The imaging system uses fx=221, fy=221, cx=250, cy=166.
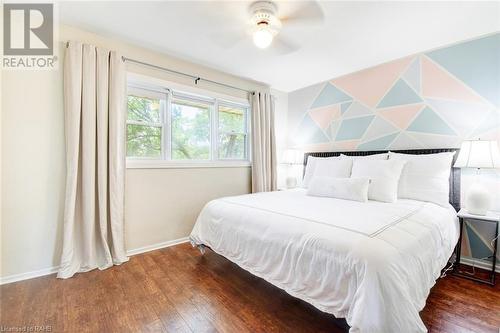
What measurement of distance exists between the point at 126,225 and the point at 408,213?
2786 mm

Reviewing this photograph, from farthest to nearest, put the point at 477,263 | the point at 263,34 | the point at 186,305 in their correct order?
the point at 477,263
the point at 263,34
the point at 186,305

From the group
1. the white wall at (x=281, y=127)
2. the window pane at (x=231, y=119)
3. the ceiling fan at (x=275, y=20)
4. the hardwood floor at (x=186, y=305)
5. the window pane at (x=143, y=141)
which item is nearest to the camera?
the hardwood floor at (x=186, y=305)

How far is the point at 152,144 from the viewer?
9.17ft

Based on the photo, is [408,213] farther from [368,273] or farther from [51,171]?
Answer: [51,171]

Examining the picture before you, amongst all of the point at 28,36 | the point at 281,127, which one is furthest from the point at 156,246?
the point at 281,127

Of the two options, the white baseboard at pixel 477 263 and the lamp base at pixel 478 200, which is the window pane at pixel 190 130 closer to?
the lamp base at pixel 478 200

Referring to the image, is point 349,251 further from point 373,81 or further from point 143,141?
point 373,81

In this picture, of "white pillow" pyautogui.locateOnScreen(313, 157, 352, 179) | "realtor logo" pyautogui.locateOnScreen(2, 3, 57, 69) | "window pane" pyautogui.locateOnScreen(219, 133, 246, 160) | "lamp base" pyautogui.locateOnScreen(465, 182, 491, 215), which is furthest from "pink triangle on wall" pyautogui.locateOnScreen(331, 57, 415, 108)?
"realtor logo" pyautogui.locateOnScreen(2, 3, 57, 69)

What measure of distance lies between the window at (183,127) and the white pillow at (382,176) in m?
1.89

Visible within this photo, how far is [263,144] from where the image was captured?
12.0 ft

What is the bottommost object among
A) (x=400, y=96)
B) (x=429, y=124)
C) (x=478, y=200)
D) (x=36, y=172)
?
(x=478, y=200)

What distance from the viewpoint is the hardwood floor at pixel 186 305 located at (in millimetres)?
1428

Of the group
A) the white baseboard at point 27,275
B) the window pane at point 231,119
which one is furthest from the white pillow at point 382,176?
the white baseboard at point 27,275

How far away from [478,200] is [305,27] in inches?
89.5
